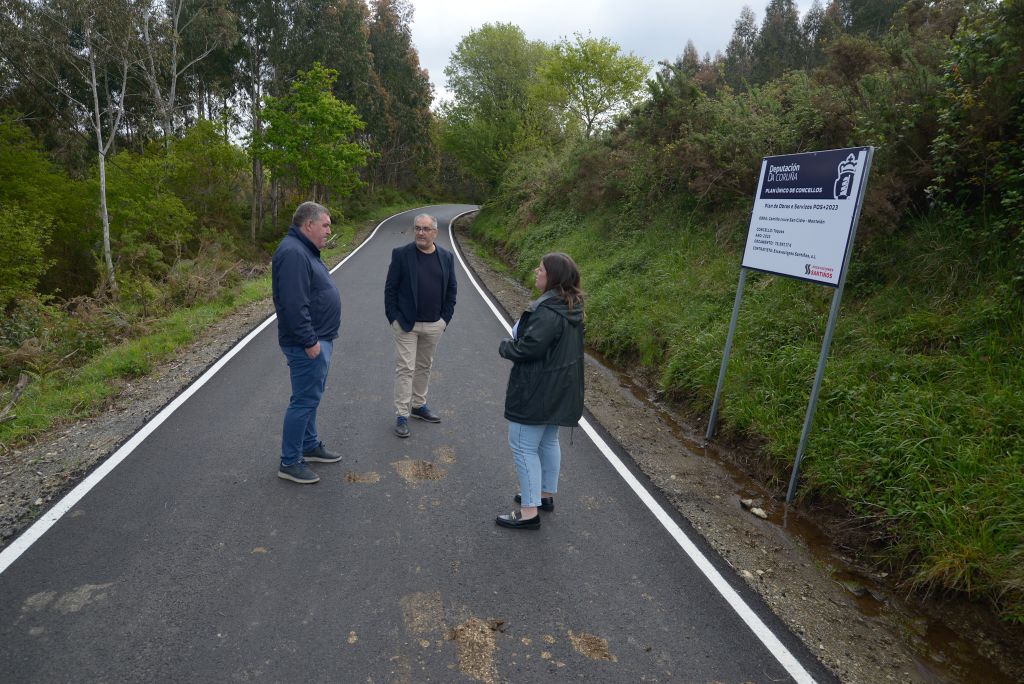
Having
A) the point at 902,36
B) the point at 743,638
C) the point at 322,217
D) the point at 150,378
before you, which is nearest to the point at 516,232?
the point at 902,36

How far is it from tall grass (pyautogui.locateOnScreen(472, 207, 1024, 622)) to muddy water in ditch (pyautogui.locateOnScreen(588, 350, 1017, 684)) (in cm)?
21

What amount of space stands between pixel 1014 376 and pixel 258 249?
3161 centimetres

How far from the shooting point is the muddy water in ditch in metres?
3.13

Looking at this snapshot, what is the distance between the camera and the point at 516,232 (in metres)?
22.5

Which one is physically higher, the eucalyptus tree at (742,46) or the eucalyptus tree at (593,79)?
the eucalyptus tree at (742,46)

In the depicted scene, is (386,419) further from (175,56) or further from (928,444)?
(175,56)

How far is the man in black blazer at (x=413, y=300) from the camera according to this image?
547 centimetres

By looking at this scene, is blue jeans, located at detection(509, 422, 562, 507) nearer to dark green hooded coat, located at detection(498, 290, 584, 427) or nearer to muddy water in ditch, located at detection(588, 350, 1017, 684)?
dark green hooded coat, located at detection(498, 290, 584, 427)

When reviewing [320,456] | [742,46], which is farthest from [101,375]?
[742,46]

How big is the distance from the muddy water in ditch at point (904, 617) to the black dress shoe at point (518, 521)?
6.48 feet

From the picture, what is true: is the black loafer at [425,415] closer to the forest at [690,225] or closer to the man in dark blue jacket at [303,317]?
the man in dark blue jacket at [303,317]

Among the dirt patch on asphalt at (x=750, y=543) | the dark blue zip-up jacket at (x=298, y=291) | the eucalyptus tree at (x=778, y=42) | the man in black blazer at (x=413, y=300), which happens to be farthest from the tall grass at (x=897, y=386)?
the eucalyptus tree at (x=778, y=42)

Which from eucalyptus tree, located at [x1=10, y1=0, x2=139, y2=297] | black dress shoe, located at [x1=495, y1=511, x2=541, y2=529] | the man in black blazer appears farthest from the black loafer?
eucalyptus tree, located at [x1=10, y1=0, x2=139, y2=297]

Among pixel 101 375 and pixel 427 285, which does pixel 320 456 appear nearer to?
pixel 427 285
